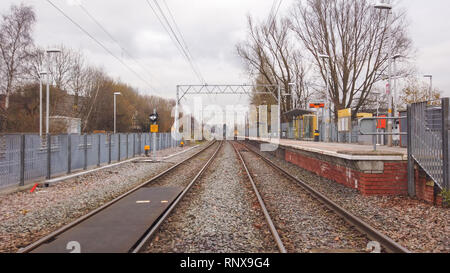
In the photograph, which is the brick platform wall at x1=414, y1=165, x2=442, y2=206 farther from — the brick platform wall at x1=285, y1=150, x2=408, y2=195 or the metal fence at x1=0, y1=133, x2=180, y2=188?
the metal fence at x1=0, y1=133, x2=180, y2=188

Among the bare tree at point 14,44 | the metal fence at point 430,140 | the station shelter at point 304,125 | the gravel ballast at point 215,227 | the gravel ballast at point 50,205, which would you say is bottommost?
the gravel ballast at point 50,205

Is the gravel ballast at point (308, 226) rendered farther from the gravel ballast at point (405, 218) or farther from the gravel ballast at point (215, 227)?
the gravel ballast at point (405, 218)

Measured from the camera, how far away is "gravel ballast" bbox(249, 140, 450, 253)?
14.4 ft

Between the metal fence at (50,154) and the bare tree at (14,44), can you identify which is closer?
the metal fence at (50,154)

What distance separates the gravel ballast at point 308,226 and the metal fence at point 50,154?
22.9 feet

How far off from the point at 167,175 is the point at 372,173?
23.2 feet

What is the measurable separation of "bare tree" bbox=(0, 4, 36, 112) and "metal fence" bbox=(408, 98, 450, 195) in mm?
26717

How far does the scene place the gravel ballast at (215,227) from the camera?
168 inches

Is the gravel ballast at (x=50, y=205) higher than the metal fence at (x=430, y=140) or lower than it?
lower

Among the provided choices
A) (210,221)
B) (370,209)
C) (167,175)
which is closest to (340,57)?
(167,175)

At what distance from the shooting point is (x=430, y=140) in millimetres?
6512

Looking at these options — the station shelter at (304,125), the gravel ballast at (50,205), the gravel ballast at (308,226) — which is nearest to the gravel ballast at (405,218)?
the gravel ballast at (308,226)

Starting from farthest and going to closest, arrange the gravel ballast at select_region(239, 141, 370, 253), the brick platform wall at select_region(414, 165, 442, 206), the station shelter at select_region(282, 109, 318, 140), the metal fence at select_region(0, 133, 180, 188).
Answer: the station shelter at select_region(282, 109, 318, 140), the metal fence at select_region(0, 133, 180, 188), the brick platform wall at select_region(414, 165, 442, 206), the gravel ballast at select_region(239, 141, 370, 253)

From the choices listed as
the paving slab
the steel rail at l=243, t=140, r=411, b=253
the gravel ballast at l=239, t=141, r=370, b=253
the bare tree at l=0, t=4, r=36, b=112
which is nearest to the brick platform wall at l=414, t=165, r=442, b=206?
the steel rail at l=243, t=140, r=411, b=253
